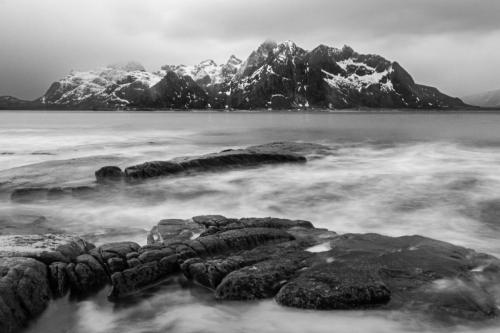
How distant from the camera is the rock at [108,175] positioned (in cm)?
1892

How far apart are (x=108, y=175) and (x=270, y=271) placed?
532 inches

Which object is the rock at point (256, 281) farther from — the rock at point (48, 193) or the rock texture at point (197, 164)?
the rock texture at point (197, 164)

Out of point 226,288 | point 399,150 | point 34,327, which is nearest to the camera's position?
point 34,327

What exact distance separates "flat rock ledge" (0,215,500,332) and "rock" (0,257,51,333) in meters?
0.02

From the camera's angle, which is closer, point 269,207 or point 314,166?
point 269,207

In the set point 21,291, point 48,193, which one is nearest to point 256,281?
point 21,291

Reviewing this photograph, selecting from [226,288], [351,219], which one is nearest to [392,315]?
[226,288]

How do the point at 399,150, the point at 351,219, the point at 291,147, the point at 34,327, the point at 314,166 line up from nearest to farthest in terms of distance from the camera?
the point at 34,327 → the point at 351,219 → the point at 314,166 → the point at 291,147 → the point at 399,150

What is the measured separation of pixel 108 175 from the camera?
63.5 ft

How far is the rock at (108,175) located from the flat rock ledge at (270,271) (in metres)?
9.85

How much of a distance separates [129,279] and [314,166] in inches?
686

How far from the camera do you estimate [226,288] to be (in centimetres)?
770

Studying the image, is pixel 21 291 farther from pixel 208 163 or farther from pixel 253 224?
pixel 208 163

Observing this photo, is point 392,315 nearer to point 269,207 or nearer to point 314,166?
point 269,207
